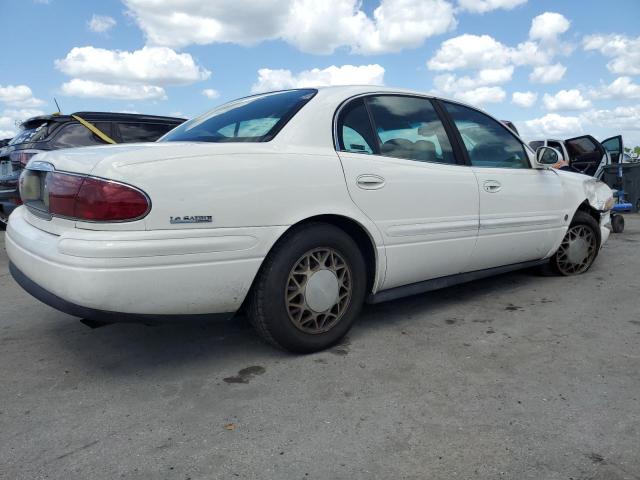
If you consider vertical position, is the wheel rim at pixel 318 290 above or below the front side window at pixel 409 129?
below

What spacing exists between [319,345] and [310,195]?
829 mm

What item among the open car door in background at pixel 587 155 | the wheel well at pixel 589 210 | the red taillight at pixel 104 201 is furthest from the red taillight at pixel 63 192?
the open car door in background at pixel 587 155

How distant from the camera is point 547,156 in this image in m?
4.02

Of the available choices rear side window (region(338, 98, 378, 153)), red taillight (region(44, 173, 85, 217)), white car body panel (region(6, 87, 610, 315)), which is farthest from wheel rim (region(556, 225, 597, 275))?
red taillight (region(44, 173, 85, 217))

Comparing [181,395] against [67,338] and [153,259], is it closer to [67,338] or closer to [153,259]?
[153,259]

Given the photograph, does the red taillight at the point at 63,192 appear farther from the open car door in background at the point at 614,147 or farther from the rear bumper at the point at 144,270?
the open car door in background at the point at 614,147

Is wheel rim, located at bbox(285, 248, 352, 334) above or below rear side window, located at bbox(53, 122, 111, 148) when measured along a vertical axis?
below

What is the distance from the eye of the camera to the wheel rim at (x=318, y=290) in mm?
2643

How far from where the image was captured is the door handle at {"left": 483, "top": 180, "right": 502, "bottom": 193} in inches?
139

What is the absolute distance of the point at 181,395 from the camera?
2330 millimetres

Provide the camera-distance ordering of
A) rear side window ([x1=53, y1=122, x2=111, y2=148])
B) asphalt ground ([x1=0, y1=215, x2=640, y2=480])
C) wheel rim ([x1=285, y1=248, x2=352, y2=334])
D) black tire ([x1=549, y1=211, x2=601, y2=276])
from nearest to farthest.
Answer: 1. asphalt ground ([x1=0, y1=215, x2=640, y2=480])
2. wheel rim ([x1=285, y1=248, x2=352, y2=334])
3. black tire ([x1=549, y1=211, x2=601, y2=276])
4. rear side window ([x1=53, y1=122, x2=111, y2=148])

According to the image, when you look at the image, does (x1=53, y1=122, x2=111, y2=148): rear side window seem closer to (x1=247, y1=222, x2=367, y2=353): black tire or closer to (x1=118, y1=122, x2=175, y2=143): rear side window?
(x1=118, y1=122, x2=175, y2=143): rear side window

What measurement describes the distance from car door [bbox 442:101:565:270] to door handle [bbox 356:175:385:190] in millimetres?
942

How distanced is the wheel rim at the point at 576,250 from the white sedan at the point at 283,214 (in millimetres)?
835
